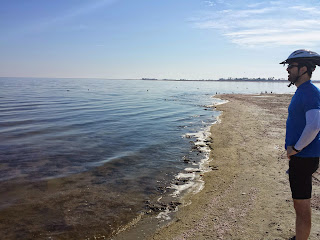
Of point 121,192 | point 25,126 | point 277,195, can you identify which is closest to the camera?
point 277,195

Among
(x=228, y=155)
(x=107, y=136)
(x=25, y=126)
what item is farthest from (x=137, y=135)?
(x=25, y=126)

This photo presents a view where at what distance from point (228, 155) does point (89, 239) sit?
25.0ft

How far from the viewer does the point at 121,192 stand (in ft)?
24.6

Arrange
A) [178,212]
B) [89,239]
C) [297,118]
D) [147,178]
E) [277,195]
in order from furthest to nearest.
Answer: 1. [147,178]
2. [277,195]
3. [178,212]
4. [89,239]
5. [297,118]

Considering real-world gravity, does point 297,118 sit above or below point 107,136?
above

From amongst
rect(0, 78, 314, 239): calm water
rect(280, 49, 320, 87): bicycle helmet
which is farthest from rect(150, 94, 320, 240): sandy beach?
rect(280, 49, 320, 87): bicycle helmet

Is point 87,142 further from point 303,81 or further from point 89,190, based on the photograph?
point 303,81

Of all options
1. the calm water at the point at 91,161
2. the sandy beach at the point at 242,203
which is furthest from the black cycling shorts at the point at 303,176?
the calm water at the point at 91,161

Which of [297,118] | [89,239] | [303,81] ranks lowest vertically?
[89,239]

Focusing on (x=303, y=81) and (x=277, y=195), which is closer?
(x=303, y=81)

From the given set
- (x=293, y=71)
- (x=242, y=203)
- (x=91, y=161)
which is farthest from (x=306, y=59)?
(x=91, y=161)

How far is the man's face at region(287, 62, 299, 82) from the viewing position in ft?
12.7

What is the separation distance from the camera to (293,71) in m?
3.92

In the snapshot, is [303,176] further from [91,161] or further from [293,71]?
[91,161]
